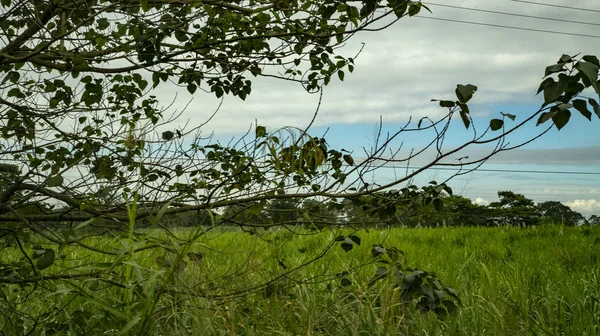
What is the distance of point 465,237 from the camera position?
950cm

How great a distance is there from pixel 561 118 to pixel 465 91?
1.32 feet

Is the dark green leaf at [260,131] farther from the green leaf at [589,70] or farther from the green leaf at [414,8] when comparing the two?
the green leaf at [589,70]

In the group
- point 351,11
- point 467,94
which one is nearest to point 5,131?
point 351,11

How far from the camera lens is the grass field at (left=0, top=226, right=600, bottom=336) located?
2990mm

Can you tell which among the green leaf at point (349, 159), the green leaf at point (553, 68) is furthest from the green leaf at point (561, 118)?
the green leaf at point (349, 159)

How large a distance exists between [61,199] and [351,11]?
5.63 feet

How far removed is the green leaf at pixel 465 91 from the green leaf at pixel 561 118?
0.36 metres

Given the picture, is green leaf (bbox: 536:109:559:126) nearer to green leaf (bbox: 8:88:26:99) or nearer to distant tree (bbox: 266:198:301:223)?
distant tree (bbox: 266:198:301:223)

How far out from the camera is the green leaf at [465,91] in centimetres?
249

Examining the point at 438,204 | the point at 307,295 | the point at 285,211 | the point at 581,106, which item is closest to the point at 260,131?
the point at 285,211

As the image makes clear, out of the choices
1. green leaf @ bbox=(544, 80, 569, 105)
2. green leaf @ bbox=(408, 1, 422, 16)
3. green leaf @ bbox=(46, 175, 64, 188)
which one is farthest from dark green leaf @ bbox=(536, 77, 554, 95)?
green leaf @ bbox=(46, 175, 64, 188)

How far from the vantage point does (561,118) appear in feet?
7.38

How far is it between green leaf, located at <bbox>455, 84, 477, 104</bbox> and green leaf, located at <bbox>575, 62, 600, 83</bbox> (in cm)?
44

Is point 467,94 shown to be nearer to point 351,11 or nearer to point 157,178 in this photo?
point 351,11
